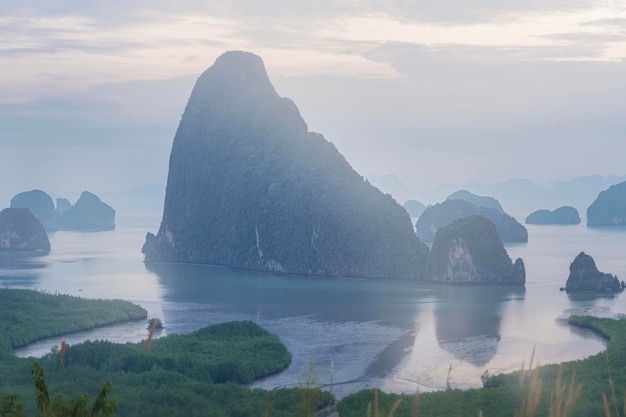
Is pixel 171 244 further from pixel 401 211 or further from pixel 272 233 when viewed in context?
pixel 401 211

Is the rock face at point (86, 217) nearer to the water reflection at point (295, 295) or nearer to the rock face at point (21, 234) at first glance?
the rock face at point (21, 234)

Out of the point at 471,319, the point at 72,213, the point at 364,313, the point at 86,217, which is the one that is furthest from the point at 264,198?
the point at 72,213

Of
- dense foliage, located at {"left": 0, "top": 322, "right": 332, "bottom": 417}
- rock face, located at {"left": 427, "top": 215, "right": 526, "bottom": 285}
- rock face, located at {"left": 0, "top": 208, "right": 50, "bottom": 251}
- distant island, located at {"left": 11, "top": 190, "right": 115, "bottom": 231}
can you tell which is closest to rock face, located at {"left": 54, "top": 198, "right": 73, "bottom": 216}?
distant island, located at {"left": 11, "top": 190, "right": 115, "bottom": 231}

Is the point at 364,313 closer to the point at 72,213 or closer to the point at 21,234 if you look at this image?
the point at 21,234

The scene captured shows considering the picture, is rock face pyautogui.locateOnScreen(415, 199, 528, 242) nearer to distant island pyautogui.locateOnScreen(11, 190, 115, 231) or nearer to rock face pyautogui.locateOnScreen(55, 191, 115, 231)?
distant island pyautogui.locateOnScreen(11, 190, 115, 231)

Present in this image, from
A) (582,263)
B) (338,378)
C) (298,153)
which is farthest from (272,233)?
(338,378)

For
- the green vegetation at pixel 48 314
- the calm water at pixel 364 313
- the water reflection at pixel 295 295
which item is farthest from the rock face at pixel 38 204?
the green vegetation at pixel 48 314
